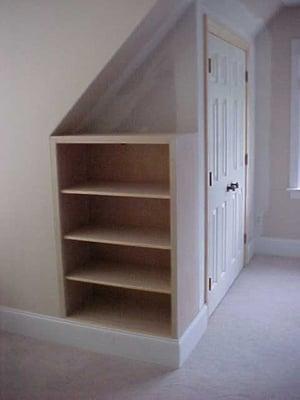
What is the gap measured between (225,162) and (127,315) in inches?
53.4

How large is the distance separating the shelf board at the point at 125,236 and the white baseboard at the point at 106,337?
544 mm

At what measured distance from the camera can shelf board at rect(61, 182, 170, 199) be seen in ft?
8.85

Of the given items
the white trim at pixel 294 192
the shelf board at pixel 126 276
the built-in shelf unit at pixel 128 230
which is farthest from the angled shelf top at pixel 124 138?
the white trim at pixel 294 192

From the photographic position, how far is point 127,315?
3.07 m

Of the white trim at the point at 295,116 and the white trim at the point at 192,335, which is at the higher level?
the white trim at the point at 295,116

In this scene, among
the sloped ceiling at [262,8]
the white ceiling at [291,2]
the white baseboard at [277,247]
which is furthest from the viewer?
the white baseboard at [277,247]

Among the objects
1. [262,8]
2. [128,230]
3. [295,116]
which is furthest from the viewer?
[295,116]

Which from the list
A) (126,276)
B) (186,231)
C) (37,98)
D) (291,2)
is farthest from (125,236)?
(291,2)

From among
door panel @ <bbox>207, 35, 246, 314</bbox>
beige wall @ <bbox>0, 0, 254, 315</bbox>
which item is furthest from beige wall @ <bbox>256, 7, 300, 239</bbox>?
beige wall @ <bbox>0, 0, 254, 315</bbox>

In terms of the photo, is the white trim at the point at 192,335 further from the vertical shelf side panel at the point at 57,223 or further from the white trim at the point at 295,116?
the white trim at the point at 295,116

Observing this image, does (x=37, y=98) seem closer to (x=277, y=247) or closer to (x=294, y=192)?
(x=294, y=192)

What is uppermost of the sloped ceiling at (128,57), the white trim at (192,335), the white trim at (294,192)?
the sloped ceiling at (128,57)

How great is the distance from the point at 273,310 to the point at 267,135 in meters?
1.78

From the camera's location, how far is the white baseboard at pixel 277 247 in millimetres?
4648
